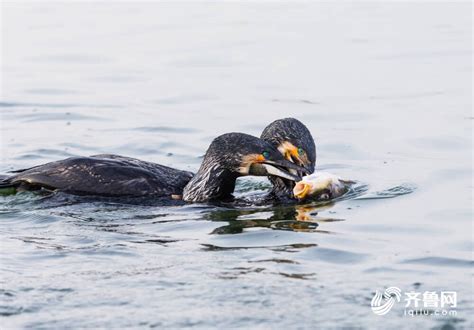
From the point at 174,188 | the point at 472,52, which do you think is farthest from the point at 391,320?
the point at 472,52

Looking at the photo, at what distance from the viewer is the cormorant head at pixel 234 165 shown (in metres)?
11.4

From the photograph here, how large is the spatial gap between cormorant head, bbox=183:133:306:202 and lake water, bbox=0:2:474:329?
0.35 meters

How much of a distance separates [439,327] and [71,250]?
3478 millimetres

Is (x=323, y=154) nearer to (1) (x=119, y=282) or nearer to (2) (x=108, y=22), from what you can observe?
(1) (x=119, y=282)

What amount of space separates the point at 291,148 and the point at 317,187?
68cm

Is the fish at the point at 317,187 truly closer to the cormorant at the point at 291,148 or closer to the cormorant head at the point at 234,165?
the cormorant head at the point at 234,165

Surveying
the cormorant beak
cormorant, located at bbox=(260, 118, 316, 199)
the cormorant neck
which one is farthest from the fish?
the cormorant neck

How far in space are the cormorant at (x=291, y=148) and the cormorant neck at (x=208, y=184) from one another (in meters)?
0.55

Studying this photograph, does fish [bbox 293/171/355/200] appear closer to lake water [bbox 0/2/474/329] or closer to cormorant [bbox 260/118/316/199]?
lake water [bbox 0/2/474/329]

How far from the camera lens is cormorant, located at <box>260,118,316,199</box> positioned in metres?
11.7

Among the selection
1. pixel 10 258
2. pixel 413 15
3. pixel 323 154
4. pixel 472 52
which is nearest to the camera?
pixel 10 258

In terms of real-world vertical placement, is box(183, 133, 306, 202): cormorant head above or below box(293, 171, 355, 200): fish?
above

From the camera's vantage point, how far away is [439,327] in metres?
7.30

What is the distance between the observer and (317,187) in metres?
11.2
